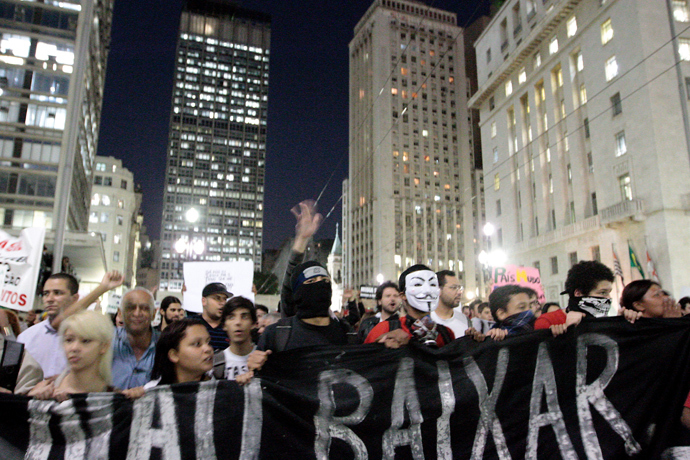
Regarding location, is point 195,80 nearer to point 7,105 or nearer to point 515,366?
point 7,105

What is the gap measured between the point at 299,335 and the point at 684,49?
117 ft

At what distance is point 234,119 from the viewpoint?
184 metres

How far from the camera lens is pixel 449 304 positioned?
5.47 meters

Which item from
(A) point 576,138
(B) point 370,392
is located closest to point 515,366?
(B) point 370,392

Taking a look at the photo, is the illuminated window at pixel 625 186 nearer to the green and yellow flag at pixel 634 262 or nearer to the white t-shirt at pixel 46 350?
the green and yellow flag at pixel 634 262

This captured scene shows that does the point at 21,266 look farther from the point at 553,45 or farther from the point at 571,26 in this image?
the point at 553,45

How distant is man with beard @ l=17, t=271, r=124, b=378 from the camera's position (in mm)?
4527

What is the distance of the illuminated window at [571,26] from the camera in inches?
1497

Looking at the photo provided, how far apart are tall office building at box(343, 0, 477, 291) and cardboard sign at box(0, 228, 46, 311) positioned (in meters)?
86.2

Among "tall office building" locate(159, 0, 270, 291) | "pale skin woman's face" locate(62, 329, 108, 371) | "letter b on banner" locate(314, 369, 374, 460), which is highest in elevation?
"tall office building" locate(159, 0, 270, 291)

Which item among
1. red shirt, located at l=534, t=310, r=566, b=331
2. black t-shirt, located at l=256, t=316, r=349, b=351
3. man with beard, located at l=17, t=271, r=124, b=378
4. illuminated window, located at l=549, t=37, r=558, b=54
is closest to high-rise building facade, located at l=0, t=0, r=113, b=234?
illuminated window, located at l=549, t=37, r=558, b=54

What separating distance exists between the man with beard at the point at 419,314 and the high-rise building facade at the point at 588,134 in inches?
1067

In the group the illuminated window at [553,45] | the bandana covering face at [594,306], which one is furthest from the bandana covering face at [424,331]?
the illuminated window at [553,45]

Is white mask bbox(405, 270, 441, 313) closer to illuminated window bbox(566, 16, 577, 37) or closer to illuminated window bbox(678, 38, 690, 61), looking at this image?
illuminated window bbox(678, 38, 690, 61)
